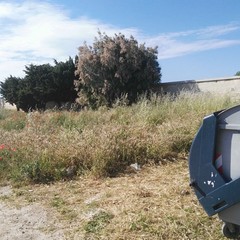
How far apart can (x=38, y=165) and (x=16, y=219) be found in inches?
68.4

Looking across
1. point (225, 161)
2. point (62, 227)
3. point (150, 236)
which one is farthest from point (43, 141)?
point (225, 161)

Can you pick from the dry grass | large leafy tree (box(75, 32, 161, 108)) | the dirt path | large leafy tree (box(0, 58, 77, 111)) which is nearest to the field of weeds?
the dry grass

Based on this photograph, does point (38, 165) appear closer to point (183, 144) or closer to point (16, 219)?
point (16, 219)

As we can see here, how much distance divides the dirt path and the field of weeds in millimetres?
127

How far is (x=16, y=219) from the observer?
4.66 metres

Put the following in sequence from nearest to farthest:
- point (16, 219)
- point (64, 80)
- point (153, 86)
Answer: point (16, 219)
point (153, 86)
point (64, 80)

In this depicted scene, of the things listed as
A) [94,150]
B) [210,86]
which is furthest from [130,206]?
[210,86]

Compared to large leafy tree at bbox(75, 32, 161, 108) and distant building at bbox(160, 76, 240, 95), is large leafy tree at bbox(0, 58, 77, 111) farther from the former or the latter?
distant building at bbox(160, 76, 240, 95)

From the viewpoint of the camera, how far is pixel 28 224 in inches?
176

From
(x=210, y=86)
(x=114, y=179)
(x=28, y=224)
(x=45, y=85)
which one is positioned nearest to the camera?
(x=28, y=224)

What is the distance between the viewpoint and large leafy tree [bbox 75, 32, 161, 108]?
1998 cm

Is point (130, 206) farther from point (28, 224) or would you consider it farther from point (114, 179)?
point (114, 179)

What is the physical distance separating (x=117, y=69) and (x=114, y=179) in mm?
14528

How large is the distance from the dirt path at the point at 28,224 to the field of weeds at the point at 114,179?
0.42ft
